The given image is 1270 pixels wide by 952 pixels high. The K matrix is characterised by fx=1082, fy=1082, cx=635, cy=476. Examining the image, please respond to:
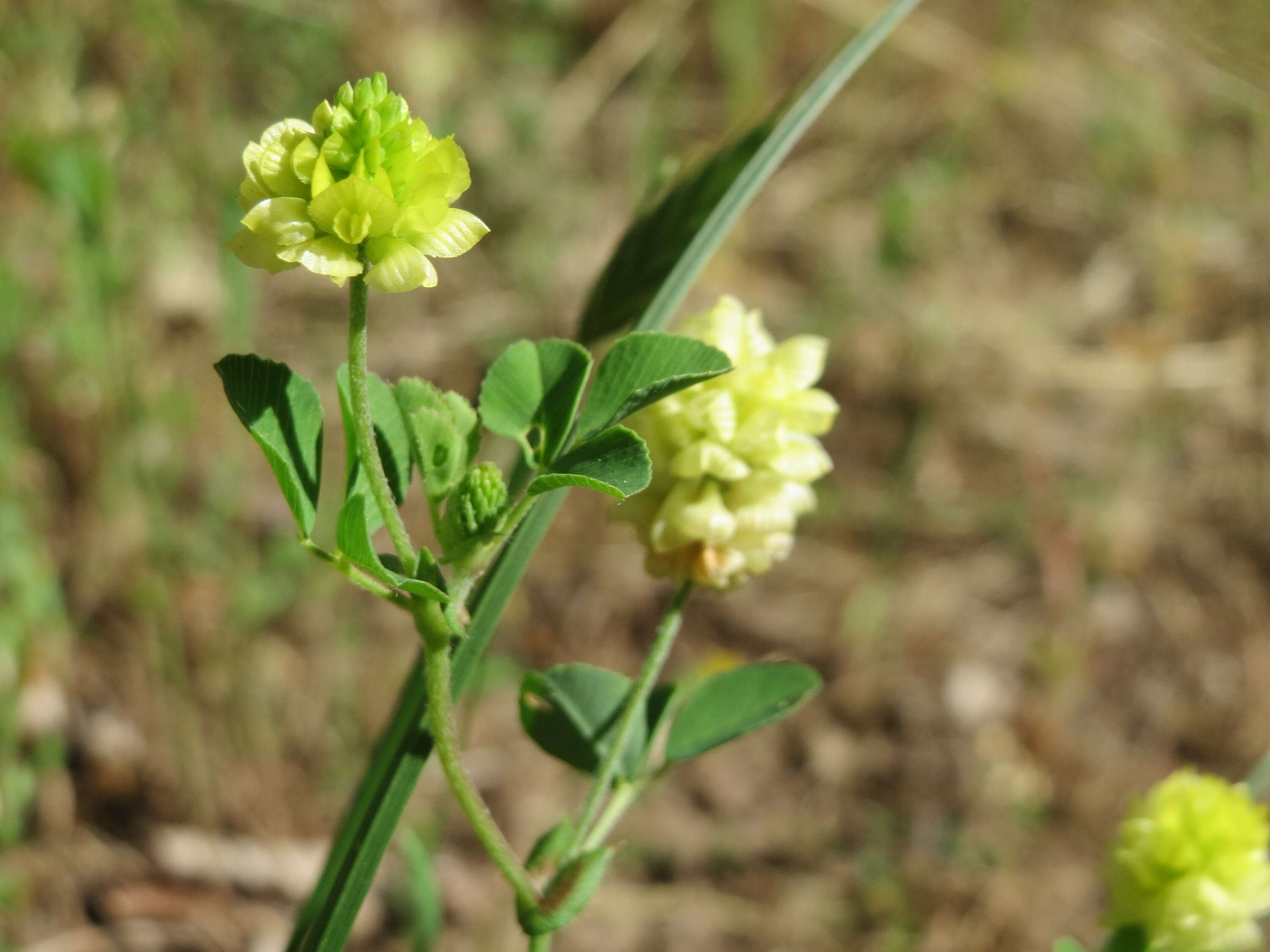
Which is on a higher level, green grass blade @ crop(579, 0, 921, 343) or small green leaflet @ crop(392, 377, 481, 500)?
green grass blade @ crop(579, 0, 921, 343)

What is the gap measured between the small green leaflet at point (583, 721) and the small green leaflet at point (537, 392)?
6.6 inches

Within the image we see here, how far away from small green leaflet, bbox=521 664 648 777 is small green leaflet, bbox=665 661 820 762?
0.13 feet

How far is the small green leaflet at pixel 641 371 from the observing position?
1.86ft

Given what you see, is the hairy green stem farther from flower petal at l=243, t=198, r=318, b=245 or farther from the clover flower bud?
flower petal at l=243, t=198, r=318, b=245

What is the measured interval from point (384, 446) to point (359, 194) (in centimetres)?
20

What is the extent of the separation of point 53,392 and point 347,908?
1.62m

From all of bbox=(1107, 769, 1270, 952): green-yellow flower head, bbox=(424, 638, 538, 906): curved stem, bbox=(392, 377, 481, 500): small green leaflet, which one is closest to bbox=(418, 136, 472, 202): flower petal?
bbox=(392, 377, 481, 500): small green leaflet

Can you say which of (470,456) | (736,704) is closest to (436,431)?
(470,456)

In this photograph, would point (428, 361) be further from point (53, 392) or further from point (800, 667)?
point (800, 667)

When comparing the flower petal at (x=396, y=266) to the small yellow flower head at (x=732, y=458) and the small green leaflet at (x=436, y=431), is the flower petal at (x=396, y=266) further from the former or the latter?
the small yellow flower head at (x=732, y=458)

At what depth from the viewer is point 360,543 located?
52 cm

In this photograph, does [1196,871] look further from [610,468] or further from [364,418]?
[364,418]

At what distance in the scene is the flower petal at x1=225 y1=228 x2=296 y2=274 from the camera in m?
0.48

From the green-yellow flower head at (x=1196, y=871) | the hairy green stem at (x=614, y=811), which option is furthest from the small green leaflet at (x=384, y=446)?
the green-yellow flower head at (x=1196, y=871)
